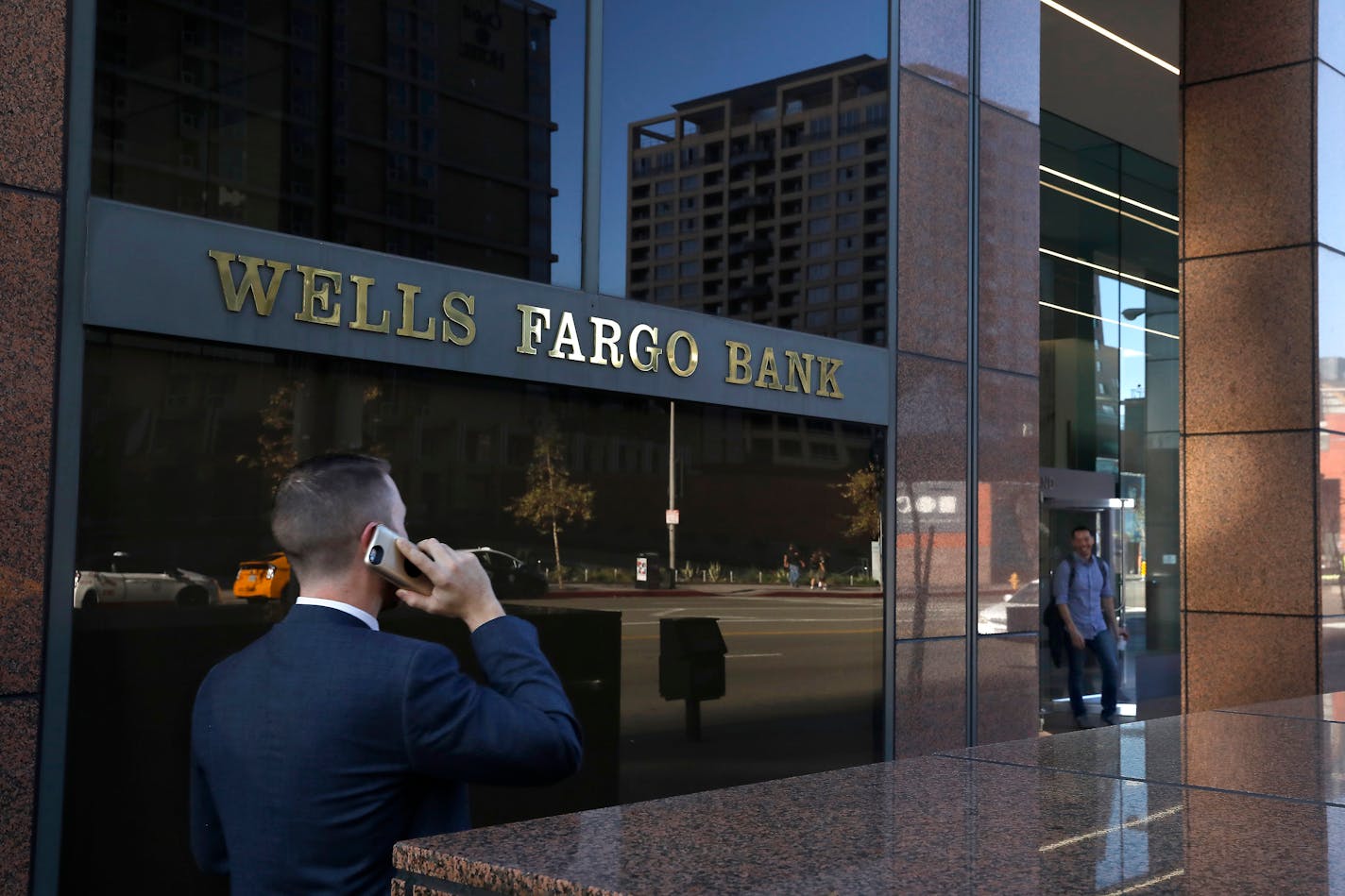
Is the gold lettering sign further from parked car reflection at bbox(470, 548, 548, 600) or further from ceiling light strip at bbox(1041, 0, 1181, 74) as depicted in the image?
ceiling light strip at bbox(1041, 0, 1181, 74)

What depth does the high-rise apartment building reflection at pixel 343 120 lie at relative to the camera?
5289mm

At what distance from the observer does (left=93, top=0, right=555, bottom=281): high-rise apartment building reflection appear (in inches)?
208

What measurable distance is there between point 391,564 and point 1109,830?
4.53 feet

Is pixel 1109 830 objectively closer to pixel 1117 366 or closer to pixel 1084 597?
pixel 1084 597

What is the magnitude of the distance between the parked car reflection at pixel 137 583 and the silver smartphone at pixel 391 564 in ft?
9.16

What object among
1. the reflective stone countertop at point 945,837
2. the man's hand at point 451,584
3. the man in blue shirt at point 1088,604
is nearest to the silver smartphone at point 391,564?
the man's hand at point 451,584

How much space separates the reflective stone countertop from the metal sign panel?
10.9ft

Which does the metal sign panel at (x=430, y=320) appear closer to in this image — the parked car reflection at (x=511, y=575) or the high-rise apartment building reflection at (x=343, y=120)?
the high-rise apartment building reflection at (x=343, y=120)

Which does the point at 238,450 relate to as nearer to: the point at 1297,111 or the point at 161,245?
the point at 161,245

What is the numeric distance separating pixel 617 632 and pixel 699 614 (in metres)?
0.60

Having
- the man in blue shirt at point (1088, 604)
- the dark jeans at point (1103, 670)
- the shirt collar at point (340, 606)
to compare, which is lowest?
the dark jeans at point (1103, 670)

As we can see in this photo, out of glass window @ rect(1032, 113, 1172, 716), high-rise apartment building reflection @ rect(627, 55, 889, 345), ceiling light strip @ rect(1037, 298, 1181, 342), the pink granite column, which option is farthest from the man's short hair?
ceiling light strip @ rect(1037, 298, 1181, 342)

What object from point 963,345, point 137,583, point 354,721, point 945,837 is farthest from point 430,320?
point 945,837

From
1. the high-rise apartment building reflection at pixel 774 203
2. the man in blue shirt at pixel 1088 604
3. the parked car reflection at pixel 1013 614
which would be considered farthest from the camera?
the man in blue shirt at pixel 1088 604
